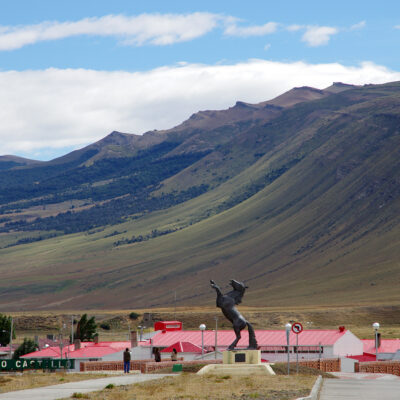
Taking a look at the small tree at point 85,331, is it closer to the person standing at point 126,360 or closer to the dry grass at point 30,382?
the person standing at point 126,360

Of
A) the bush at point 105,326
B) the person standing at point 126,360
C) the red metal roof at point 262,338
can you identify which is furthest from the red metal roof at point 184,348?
the bush at point 105,326

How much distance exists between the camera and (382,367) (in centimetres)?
5934

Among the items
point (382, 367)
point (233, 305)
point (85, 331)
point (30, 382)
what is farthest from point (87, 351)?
point (30, 382)

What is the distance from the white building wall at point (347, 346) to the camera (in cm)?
7074

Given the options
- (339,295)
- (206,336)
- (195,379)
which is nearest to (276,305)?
(339,295)

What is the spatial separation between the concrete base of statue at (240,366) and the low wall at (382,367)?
1432 centimetres

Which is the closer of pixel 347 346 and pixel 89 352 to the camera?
pixel 347 346

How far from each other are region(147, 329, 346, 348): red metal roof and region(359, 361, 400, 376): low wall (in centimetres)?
1011

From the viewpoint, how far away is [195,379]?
125 ft

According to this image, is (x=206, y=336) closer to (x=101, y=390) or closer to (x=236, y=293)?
(x=236, y=293)

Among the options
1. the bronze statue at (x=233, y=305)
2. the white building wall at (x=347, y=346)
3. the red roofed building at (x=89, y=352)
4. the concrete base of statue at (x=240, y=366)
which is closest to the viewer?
the concrete base of statue at (x=240, y=366)

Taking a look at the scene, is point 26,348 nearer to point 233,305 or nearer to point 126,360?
point 233,305

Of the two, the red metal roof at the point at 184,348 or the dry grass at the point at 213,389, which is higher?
the dry grass at the point at 213,389

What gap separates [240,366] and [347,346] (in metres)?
28.9
